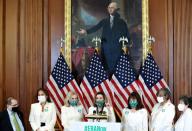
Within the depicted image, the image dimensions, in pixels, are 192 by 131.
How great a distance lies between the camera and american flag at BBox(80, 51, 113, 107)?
34.2 ft

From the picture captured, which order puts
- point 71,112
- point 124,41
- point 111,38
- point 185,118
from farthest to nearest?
1. point 111,38
2. point 124,41
3. point 71,112
4. point 185,118

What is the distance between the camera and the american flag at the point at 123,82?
10289 mm

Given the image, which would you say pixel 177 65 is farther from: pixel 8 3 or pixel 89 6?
pixel 8 3

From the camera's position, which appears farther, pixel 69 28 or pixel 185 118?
pixel 69 28

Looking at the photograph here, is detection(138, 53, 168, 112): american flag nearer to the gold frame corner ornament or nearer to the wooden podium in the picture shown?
the gold frame corner ornament

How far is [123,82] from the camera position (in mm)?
10375

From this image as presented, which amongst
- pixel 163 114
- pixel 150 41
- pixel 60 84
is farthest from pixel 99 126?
pixel 150 41

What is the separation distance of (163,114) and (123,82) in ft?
5.43

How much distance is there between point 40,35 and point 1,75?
1.48 metres

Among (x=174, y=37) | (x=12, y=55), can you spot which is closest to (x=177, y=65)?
(x=174, y=37)

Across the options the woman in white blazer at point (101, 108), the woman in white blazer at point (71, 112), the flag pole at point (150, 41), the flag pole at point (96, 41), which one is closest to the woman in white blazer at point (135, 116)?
the woman in white blazer at point (101, 108)

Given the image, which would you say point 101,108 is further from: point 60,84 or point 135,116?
point 60,84

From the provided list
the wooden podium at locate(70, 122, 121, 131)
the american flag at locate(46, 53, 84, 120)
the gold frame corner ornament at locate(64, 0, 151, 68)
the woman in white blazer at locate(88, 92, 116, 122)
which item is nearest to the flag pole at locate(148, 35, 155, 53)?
the gold frame corner ornament at locate(64, 0, 151, 68)

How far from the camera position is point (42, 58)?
10.9 m
